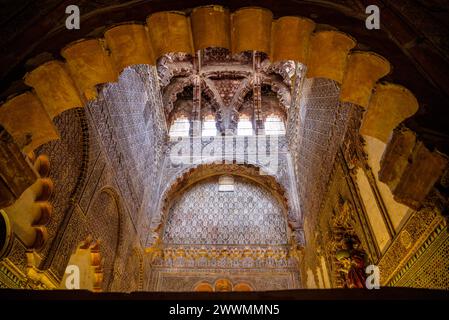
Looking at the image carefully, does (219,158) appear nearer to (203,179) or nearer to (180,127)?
(203,179)

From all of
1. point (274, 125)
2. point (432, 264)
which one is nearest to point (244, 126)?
point (274, 125)

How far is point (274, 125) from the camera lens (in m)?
10.7

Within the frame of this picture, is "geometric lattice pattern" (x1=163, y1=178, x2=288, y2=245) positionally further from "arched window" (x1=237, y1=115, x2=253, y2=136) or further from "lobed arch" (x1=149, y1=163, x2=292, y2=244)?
"arched window" (x1=237, y1=115, x2=253, y2=136)

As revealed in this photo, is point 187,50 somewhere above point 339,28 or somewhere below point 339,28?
above

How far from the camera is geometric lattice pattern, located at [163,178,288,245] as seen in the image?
9289 millimetres

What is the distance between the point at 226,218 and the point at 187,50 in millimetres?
6272

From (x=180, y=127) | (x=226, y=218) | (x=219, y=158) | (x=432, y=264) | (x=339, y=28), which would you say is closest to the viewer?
(x=432, y=264)

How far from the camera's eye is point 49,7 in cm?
372

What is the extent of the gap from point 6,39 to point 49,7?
0.63 metres

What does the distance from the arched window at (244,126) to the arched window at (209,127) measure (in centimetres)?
76

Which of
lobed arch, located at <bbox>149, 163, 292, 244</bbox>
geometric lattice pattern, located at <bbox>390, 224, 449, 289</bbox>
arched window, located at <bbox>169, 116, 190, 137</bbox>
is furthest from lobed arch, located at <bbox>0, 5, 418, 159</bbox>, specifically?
arched window, located at <bbox>169, 116, 190, 137</bbox>

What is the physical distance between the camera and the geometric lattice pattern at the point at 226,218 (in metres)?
9.29

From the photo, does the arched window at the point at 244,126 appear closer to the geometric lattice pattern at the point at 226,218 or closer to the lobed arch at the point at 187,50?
the geometric lattice pattern at the point at 226,218
